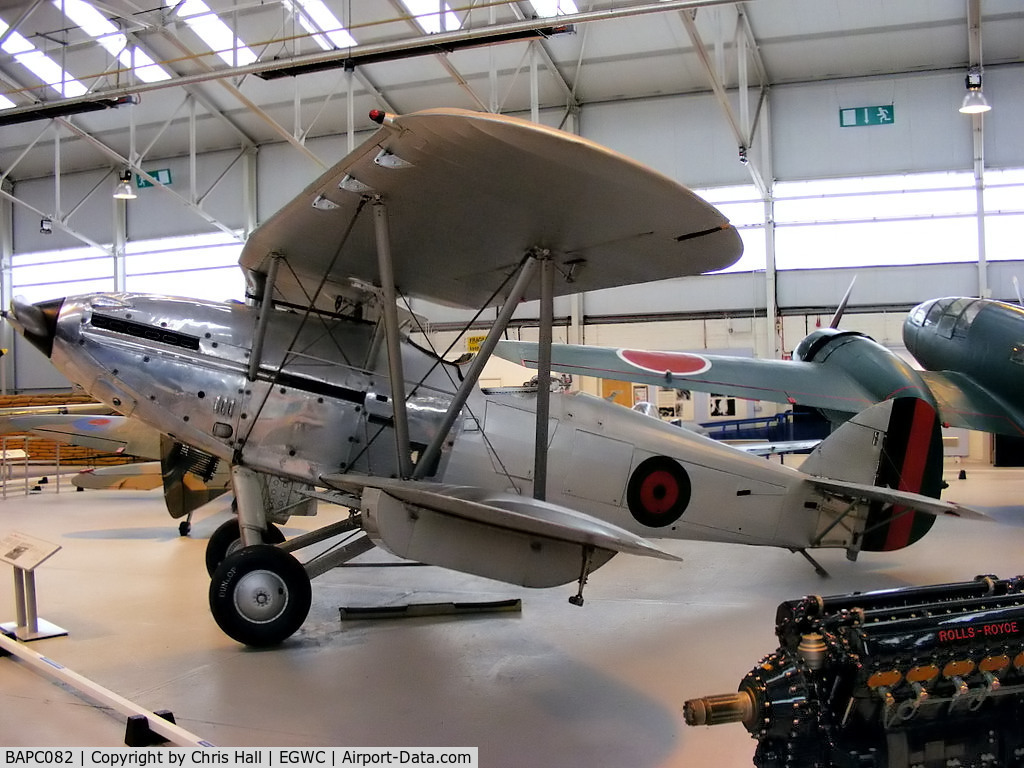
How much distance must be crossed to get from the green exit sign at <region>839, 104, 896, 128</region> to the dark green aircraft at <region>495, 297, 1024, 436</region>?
8.64 m

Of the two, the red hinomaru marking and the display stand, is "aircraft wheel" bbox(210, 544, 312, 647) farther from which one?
the red hinomaru marking

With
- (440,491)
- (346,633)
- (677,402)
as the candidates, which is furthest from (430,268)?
(677,402)

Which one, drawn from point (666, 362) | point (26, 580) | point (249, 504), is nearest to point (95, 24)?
point (666, 362)

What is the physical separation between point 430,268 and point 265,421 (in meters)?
1.44

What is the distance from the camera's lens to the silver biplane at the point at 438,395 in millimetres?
3826

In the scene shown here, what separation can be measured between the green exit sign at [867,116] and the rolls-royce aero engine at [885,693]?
17.8m

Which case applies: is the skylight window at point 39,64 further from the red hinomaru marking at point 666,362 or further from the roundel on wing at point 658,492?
the roundel on wing at point 658,492

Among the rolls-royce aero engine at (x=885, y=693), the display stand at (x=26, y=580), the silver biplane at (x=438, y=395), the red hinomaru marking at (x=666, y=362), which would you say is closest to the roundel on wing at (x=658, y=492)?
the silver biplane at (x=438, y=395)

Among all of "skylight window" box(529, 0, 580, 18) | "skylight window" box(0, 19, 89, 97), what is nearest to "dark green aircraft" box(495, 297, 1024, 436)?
"skylight window" box(529, 0, 580, 18)

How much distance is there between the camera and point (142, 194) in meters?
23.6

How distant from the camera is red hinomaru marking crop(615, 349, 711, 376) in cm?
970

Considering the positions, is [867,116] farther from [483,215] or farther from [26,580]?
[26,580]

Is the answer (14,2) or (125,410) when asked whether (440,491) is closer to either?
(125,410)

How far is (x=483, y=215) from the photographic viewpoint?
14.2 ft
